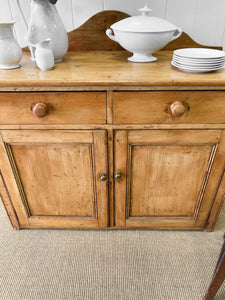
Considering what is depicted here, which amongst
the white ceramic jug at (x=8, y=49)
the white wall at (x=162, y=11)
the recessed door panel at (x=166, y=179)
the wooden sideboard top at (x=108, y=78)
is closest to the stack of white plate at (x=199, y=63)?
the wooden sideboard top at (x=108, y=78)

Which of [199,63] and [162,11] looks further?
[162,11]

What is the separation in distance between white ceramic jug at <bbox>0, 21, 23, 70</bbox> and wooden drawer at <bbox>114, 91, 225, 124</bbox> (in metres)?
0.43

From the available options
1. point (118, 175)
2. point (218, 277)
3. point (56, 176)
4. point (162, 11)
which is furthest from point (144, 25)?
point (218, 277)

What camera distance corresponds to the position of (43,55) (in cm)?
82

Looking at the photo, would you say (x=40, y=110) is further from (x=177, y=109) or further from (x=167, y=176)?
(x=167, y=176)

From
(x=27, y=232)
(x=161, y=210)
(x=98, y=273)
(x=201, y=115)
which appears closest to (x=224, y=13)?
(x=201, y=115)

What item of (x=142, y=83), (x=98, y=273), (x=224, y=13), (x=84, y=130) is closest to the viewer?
(x=142, y=83)

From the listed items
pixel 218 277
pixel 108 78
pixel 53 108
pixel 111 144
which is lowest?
pixel 218 277

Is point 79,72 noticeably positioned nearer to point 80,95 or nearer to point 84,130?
point 80,95

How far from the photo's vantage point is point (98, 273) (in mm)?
1013

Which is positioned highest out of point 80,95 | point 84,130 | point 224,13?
point 224,13

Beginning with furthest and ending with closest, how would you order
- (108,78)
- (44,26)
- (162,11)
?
(162,11) → (44,26) → (108,78)

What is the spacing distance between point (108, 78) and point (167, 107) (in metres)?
0.24

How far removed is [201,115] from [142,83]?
0.26m
